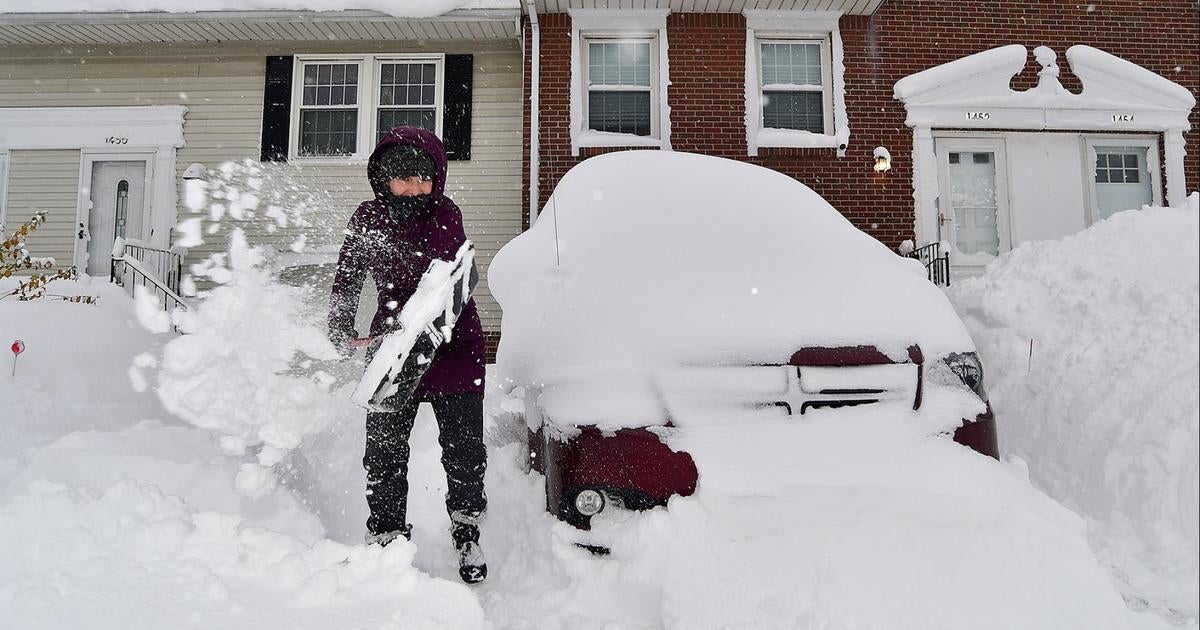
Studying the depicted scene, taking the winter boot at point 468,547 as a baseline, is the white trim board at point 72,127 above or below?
above

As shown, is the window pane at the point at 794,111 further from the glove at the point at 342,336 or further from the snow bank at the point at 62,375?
the snow bank at the point at 62,375

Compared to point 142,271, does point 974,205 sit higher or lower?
higher

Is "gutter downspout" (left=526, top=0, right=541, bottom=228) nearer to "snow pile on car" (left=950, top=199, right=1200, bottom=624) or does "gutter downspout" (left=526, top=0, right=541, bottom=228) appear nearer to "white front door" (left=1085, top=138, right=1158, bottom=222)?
"snow pile on car" (left=950, top=199, right=1200, bottom=624)

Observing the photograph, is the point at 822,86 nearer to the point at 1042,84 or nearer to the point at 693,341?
the point at 1042,84

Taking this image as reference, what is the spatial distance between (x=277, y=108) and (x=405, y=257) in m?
8.01

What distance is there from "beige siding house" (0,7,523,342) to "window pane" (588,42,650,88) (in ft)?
3.66

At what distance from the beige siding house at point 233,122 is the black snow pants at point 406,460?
21.2ft

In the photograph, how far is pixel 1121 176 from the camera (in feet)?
28.9

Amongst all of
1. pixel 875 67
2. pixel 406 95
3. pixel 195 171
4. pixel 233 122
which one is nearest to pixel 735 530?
pixel 875 67

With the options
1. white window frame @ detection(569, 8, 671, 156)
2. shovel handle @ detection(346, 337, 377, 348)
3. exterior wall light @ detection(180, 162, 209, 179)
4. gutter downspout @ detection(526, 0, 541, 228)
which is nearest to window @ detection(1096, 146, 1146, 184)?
white window frame @ detection(569, 8, 671, 156)

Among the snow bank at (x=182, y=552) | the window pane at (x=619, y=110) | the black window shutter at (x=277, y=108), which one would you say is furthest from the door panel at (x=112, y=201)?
the snow bank at (x=182, y=552)

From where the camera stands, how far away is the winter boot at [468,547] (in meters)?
2.44

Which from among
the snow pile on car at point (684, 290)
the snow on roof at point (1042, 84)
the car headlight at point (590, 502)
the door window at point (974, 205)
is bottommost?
the car headlight at point (590, 502)

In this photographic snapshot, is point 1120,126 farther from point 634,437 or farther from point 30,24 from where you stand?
point 30,24
